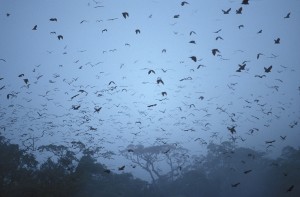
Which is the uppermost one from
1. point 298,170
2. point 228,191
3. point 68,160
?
point 68,160

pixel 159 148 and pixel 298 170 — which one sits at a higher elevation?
pixel 159 148

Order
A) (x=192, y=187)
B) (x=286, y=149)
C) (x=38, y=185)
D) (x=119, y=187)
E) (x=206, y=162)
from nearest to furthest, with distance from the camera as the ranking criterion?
(x=38, y=185)
(x=119, y=187)
(x=192, y=187)
(x=286, y=149)
(x=206, y=162)

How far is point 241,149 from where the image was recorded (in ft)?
192

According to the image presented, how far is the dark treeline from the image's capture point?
2900 cm

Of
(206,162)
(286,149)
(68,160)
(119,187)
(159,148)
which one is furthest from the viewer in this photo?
(206,162)

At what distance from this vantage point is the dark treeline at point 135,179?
29.0 metres

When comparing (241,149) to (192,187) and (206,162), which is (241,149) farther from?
(192,187)

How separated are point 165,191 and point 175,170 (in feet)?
28.5

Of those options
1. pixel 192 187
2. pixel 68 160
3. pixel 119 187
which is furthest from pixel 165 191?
pixel 68 160

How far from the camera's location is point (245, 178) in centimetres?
5141

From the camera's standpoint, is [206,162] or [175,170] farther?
[206,162]

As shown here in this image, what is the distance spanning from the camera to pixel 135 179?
151 ft

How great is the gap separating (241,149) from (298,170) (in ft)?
58.4

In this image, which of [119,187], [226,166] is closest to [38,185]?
[119,187]
